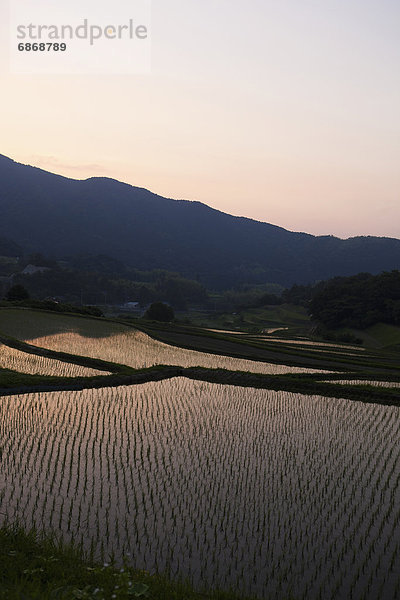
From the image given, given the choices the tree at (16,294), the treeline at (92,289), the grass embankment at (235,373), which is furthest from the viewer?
the treeline at (92,289)

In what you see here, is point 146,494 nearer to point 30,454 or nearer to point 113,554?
point 113,554

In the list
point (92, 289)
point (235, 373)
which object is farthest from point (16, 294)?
point (92, 289)

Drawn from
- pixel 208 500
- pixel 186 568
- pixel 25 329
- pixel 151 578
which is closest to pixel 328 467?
pixel 208 500

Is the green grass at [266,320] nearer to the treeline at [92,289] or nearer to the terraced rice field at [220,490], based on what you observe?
the treeline at [92,289]

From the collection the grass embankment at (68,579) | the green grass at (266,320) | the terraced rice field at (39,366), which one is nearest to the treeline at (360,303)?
the green grass at (266,320)

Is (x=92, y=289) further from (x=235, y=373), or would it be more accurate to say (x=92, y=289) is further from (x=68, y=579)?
(x=68, y=579)

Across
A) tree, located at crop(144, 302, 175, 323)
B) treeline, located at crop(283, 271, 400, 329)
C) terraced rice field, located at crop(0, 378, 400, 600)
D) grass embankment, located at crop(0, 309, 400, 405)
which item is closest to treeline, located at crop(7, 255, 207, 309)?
tree, located at crop(144, 302, 175, 323)
